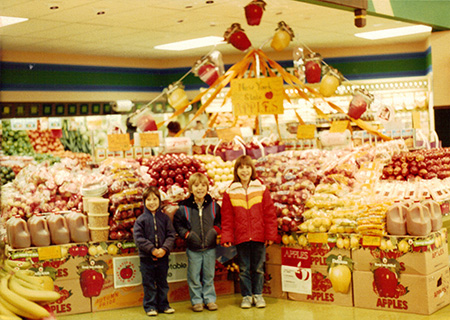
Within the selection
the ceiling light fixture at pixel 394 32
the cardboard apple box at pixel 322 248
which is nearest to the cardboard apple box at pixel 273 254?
the cardboard apple box at pixel 322 248

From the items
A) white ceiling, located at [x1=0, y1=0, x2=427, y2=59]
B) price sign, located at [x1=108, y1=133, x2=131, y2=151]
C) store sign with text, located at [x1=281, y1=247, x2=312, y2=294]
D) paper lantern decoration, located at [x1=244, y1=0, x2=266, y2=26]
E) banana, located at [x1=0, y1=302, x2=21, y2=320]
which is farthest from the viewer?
white ceiling, located at [x1=0, y1=0, x2=427, y2=59]

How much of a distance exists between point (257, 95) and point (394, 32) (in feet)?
19.7

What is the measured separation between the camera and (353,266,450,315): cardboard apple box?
4816 mm

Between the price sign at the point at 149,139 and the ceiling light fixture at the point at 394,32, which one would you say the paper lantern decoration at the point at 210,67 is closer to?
the price sign at the point at 149,139

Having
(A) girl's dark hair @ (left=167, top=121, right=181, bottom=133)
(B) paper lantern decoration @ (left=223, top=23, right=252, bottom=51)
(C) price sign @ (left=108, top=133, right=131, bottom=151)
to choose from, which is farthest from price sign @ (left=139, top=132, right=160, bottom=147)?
(A) girl's dark hair @ (left=167, top=121, right=181, bottom=133)

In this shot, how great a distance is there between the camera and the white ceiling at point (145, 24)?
8016 millimetres

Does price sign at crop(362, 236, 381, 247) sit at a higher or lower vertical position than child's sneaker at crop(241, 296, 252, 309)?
higher

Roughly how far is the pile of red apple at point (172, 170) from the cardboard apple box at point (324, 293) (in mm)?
1408

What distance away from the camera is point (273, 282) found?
560 cm

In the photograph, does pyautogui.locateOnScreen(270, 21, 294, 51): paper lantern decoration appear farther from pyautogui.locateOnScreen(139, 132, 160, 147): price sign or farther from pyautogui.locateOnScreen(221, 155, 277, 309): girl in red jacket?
pyautogui.locateOnScreen(221, 155, 277, 309): girl in red jacket

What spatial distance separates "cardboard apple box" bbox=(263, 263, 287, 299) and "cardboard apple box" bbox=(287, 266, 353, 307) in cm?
25

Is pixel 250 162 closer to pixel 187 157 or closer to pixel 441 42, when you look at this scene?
pixel 187 157

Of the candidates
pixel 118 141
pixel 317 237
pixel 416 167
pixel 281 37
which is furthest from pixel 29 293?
pixel 281 37

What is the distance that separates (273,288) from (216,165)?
1397 millimetres
